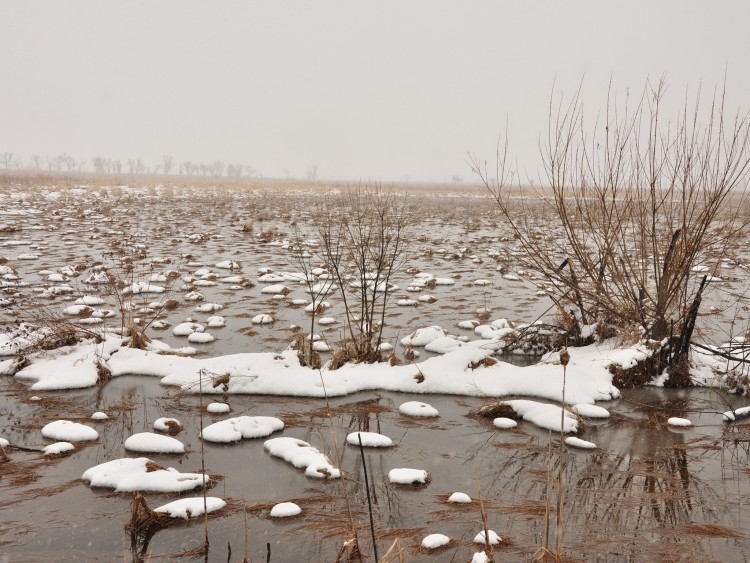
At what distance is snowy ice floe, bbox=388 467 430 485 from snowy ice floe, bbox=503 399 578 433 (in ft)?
5.08

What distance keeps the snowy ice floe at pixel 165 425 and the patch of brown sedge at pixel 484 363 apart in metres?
3.37

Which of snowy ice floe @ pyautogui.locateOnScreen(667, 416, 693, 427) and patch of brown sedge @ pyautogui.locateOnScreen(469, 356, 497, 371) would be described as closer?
snowy ice floe @ pyautogui.locateOnScreen(667, 416, 693, 427)

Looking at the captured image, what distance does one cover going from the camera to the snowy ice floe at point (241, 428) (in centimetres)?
498

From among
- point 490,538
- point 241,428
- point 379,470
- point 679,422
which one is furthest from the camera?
point 679,422

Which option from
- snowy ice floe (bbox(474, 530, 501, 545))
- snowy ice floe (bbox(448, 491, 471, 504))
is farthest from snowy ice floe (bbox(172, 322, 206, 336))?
snowy ice floe (bbox(474, 530, 501, 545))

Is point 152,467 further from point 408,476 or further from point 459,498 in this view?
point 459,498

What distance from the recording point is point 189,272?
507 inches

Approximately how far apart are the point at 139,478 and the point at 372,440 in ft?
6.31

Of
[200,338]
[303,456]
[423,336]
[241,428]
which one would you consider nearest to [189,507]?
[303,456]

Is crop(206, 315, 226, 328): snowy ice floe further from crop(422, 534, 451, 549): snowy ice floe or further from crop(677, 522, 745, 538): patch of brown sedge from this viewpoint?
crop(677, 522, 745, 538): patch of brown sedge

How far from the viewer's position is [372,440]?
494cm

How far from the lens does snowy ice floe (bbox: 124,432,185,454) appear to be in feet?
15.5

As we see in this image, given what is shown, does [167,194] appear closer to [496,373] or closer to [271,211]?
[271,211]

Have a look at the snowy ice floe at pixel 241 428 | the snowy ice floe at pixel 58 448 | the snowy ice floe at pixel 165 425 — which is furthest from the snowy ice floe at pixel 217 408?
the snowy ice floe at pixel 58 448
